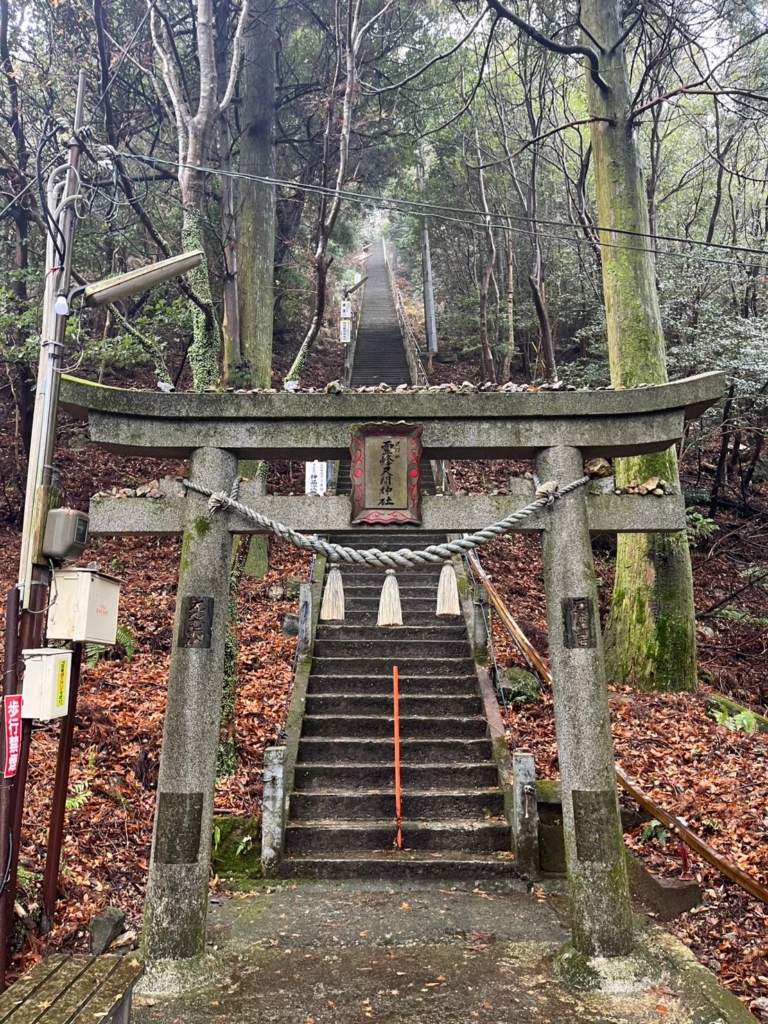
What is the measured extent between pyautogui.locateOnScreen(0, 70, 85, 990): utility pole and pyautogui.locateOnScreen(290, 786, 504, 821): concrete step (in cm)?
317

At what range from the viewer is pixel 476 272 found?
77.0ft

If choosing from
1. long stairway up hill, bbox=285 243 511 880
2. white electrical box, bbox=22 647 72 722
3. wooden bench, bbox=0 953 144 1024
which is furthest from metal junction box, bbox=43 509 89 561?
wooden bench, bbox=0 953 144 1024

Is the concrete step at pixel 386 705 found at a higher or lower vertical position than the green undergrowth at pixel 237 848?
higher

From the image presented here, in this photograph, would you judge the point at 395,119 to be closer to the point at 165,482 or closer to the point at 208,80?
the point at 208,80

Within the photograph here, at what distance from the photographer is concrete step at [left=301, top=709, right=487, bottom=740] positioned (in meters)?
8.38

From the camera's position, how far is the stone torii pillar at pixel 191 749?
15.6 ft

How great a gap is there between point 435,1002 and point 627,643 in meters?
5.88

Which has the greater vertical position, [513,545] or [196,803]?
[513,545]

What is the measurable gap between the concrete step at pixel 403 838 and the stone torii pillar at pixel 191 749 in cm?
218

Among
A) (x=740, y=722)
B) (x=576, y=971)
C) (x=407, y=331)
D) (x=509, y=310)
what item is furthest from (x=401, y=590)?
(x=407, y=331)

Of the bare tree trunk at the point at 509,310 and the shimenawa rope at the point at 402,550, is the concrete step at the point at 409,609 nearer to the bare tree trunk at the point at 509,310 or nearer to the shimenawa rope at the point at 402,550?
the shimenawa rope at the point at 402,550

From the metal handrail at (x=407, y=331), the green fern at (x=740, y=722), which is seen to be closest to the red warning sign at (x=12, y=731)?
the green fern at (x=740, y=722)

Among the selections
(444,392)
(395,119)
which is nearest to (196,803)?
(444,392)

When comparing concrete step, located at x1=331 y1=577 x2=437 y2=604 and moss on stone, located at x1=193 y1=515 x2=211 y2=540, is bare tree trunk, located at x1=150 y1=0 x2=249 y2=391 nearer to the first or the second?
concrete step, located at x1=331 y1=577 x2=437 y2=604
